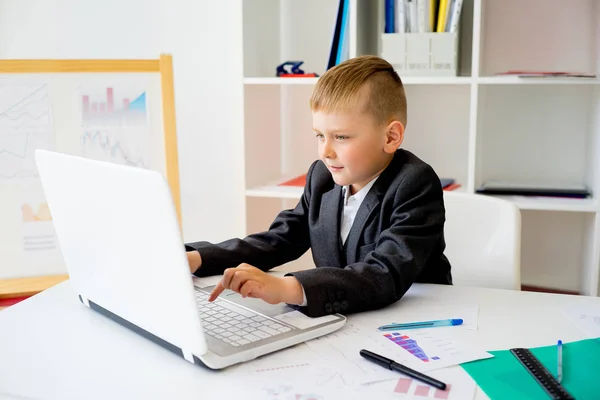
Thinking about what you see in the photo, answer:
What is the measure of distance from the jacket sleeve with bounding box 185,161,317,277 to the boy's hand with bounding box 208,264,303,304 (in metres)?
0.26

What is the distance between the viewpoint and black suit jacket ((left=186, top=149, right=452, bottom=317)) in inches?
44.6

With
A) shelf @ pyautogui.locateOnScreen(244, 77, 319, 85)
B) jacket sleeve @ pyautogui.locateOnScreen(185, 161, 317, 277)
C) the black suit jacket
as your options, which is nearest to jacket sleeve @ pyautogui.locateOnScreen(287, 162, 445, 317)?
the black suit jacket

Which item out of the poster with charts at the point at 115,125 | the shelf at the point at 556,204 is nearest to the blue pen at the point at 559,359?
the shelf at the point at 556,204

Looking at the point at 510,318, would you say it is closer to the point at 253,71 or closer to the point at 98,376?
the point at 98,376

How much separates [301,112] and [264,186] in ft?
1.32

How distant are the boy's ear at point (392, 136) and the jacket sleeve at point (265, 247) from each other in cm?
22

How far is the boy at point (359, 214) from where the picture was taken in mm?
1157

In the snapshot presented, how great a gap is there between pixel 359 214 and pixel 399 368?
1.57 ft

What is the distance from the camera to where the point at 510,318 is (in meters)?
1.12

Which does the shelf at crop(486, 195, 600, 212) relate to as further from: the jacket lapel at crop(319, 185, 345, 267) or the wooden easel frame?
the wooden easel frame

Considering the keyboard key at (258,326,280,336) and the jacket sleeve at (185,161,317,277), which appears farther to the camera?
the jacket sleeve at (185,161,317,277)

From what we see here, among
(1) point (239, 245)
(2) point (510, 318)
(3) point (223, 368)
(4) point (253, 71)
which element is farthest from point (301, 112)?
(3) point (223, 368)

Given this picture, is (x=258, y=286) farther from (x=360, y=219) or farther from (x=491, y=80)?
(x=491, y=80)

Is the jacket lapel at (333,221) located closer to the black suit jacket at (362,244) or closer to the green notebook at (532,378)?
the black suit jacket at (362,244)
